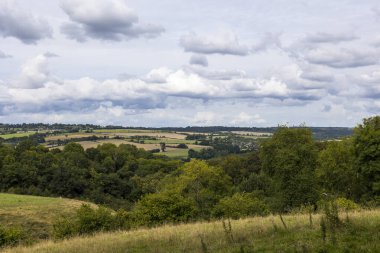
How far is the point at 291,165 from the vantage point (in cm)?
6197

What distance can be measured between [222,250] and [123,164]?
13892 cm

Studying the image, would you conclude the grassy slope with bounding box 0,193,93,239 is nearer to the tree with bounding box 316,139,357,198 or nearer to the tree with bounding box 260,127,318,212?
the tree with bounding box 260,127,318,212

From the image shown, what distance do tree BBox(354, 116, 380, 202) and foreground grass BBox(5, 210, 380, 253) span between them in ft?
133

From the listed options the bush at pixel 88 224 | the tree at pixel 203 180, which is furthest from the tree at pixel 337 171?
the bush at pixel 88 224

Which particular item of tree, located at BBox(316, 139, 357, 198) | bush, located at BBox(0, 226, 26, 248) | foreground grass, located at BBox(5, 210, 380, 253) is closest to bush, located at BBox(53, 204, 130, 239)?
bush, located at BBox(0, 226, 26, 248)

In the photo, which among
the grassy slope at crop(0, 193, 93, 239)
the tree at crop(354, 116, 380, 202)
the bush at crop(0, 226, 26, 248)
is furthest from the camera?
the tree at crop(354, 116, 380, 202)

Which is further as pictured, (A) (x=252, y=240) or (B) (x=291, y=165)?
(B) (x=291, y=165)

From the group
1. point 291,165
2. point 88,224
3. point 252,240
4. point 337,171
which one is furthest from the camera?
point 337,171

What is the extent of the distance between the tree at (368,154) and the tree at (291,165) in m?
7.61

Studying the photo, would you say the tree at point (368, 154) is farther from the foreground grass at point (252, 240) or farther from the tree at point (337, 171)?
the foreground grass at point (252, 240)

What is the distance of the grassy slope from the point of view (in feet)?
147

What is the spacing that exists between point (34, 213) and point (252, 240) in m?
42.1

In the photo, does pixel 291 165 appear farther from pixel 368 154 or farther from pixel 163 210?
pixel 163 210

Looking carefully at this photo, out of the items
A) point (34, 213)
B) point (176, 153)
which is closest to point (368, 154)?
point (34, 213)
